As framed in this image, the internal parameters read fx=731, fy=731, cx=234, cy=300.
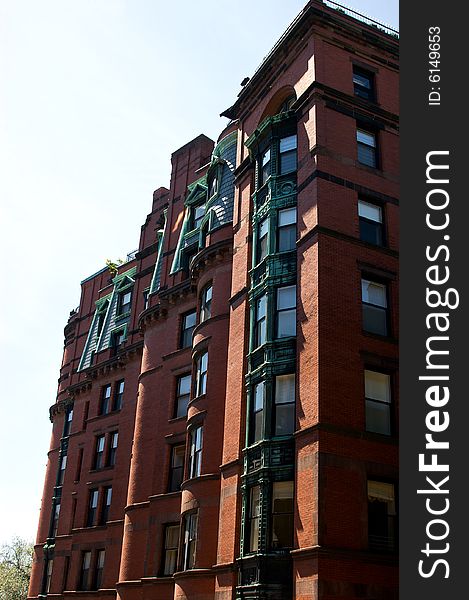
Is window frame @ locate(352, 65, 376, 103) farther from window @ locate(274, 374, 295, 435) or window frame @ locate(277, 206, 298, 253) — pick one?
window @ locate(274, 374, 295, 435)

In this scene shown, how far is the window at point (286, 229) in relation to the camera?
91.5 feet

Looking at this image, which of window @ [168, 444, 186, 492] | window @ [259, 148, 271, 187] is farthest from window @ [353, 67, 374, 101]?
window @ [168, 444, 186, 492]

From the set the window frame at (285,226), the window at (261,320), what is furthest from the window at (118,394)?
the window frame at (285,226)

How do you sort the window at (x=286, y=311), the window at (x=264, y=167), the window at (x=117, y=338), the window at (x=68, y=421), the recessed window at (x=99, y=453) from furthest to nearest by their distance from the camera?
1. the window at (x=68, y=421)
2. the window at (x=117, y=338)
3. the recessed window at (x=99, y=453)
4. the window at (x=264, y=167)
5. the window at (x=286, y=311)

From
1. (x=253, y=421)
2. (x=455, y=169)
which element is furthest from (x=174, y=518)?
(x=455, y=169)

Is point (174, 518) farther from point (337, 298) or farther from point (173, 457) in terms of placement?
point (337, 298)

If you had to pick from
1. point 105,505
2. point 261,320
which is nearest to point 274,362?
point 261,320

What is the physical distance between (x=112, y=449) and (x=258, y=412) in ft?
65.8

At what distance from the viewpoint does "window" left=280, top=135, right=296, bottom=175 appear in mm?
29203

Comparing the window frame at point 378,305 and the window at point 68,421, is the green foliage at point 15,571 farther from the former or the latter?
the window frame at point 378,305

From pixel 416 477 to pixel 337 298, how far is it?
37.4 feet

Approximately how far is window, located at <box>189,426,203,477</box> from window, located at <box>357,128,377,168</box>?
1286cm

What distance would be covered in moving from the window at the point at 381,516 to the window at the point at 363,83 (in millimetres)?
15860

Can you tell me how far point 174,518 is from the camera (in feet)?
107
